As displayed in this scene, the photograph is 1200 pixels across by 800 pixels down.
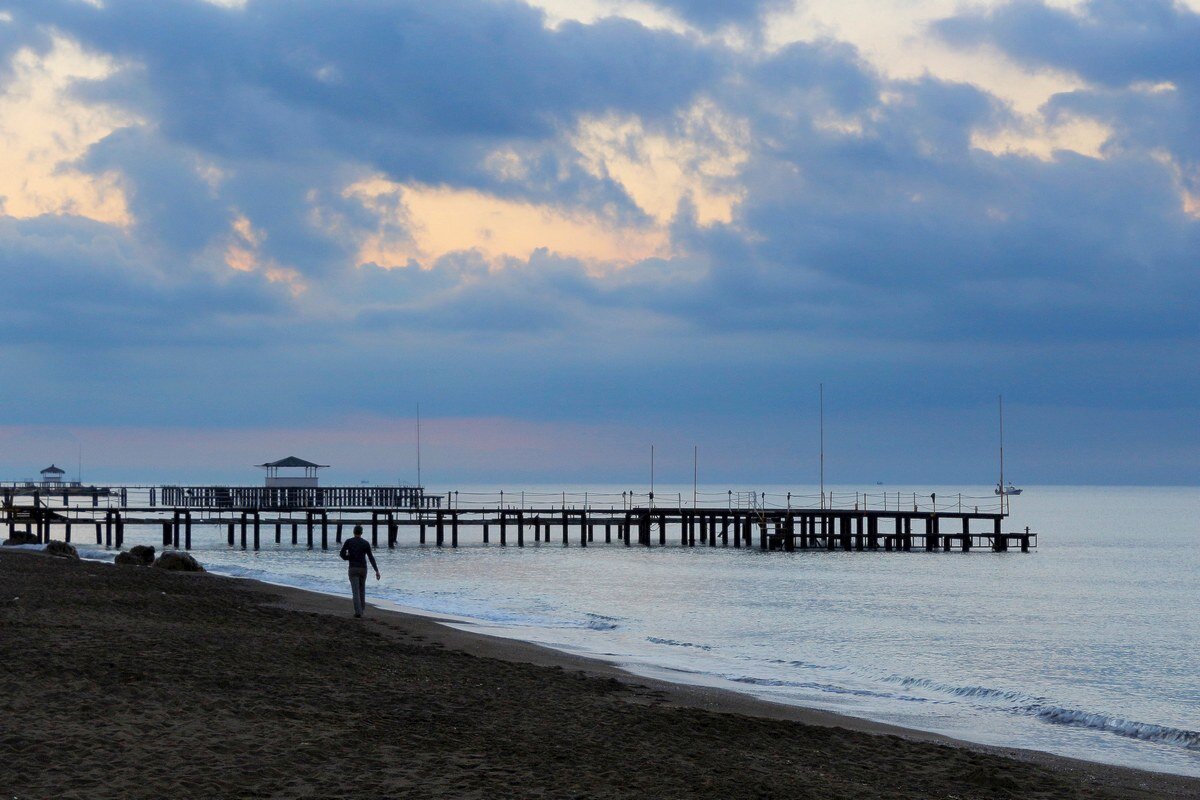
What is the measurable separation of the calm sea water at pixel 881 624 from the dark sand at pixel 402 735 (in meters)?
3.16

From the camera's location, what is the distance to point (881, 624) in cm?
3108

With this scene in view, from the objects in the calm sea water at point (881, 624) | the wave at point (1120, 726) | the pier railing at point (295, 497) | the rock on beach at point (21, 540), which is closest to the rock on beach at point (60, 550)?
the calm sea water at point (881, 624)

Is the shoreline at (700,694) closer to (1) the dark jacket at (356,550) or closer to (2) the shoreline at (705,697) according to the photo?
(2) the shoreline at (705,697)

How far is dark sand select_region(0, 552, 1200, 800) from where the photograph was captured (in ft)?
28.7

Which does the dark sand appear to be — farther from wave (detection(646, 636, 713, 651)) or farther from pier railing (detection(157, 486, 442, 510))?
pier railing (detection(157, 486, 442, 510))

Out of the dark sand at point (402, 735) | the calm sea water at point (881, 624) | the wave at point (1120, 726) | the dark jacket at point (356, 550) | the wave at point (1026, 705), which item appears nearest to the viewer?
the dark sand at point (402, 735)

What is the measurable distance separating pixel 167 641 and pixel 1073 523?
120m

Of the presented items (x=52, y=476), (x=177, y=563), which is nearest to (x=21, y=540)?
(x=177, y=563)

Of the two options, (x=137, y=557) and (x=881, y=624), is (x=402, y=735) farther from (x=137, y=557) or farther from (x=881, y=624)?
(x=137, y=557)

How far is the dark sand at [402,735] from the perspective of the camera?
28.7 feet

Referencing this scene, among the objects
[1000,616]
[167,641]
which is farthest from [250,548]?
[167,641]

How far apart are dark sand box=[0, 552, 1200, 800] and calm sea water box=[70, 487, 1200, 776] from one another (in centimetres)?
316

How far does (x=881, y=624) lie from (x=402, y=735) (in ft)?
74.7

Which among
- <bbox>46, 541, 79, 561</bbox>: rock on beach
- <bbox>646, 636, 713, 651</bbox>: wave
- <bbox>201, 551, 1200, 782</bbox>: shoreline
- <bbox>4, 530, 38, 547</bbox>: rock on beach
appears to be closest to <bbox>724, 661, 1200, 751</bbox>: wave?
<bbox>201, 551, 1200, 782</bbox>: shoreline
